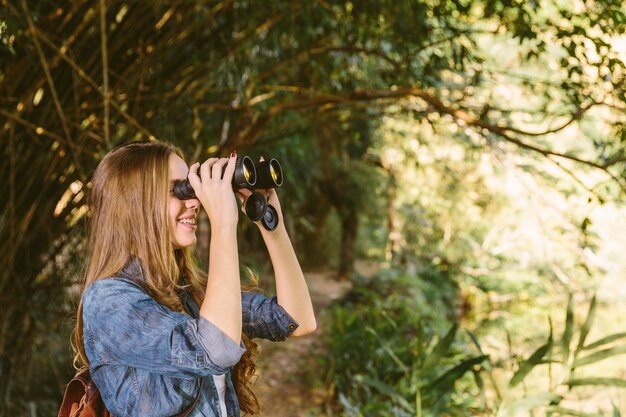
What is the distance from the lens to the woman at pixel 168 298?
1.06m

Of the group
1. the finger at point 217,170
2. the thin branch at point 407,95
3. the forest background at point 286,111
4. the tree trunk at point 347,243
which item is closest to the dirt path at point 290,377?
the forest background at point 286,111

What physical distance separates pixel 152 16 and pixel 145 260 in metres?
2.01

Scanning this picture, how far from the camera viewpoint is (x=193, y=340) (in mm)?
1051

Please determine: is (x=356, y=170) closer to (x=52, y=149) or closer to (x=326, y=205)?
(x=326, y=205)

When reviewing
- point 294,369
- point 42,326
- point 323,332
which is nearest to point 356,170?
point 323,332

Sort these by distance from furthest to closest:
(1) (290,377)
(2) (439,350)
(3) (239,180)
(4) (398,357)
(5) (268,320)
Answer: (1) (290,377) < (4) (398,357) < (2) (439,350) < (5) (268,320) < (3) (239,180)

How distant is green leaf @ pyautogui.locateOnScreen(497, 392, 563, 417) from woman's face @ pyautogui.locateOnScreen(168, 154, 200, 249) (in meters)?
1.54

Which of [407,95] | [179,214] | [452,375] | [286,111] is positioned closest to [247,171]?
[179,214]

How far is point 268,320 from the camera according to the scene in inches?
55.2

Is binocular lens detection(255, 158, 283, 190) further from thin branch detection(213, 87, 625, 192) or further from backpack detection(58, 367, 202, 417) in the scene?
thin branch detection(213, 87, 625, 192)

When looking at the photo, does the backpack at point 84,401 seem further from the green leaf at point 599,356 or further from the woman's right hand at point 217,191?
the green leaf at point 599,356

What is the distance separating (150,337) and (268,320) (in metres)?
0.39

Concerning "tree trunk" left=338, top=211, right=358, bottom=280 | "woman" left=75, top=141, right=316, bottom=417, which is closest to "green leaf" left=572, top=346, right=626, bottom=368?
"woman" left=75, top=141, right=316, bottom=417

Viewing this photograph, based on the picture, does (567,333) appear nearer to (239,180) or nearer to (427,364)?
(427,364)
